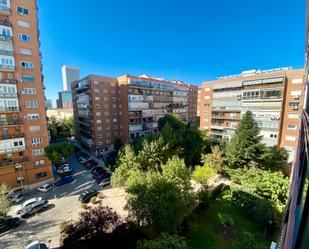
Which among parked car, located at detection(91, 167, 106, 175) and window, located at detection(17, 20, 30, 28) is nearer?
window, located at detection(17, 20, 30, 28)

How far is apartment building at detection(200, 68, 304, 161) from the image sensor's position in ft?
88.9

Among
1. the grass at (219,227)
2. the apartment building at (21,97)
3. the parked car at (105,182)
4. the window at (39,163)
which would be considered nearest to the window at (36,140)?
the apartment building at (21,97)

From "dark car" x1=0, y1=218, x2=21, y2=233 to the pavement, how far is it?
0.46m

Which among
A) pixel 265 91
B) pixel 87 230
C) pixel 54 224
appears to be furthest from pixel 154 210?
pixel 265 91

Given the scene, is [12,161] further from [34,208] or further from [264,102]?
[264,102]

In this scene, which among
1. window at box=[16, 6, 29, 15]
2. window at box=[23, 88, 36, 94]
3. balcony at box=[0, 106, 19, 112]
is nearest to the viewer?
balcony at box=[0, 106, 19, 112]

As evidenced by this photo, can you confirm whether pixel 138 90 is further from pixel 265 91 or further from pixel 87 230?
pixel 87 230

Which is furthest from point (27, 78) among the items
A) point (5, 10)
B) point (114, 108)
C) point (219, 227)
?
point (219, 227)

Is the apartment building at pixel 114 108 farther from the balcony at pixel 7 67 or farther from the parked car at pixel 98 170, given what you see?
the balcony at pixel 7 67

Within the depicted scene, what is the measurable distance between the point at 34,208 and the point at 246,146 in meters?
30.4

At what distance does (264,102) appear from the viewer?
2959cm

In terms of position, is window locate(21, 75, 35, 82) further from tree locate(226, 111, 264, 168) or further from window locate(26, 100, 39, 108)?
tree locate(226, 111, 264, 168)

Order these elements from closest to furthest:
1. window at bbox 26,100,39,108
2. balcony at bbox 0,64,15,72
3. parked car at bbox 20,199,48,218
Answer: parked car at bbox 20,199,48,218 < balcony at bbox 0,64,15,72 < window at bbox 26,100,39,108

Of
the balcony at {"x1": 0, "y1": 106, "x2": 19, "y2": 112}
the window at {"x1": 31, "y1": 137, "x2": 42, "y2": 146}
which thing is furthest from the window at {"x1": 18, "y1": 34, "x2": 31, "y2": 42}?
the window at {"x1": 31, "y1": 137, "x2": 42, "y2": 146}
